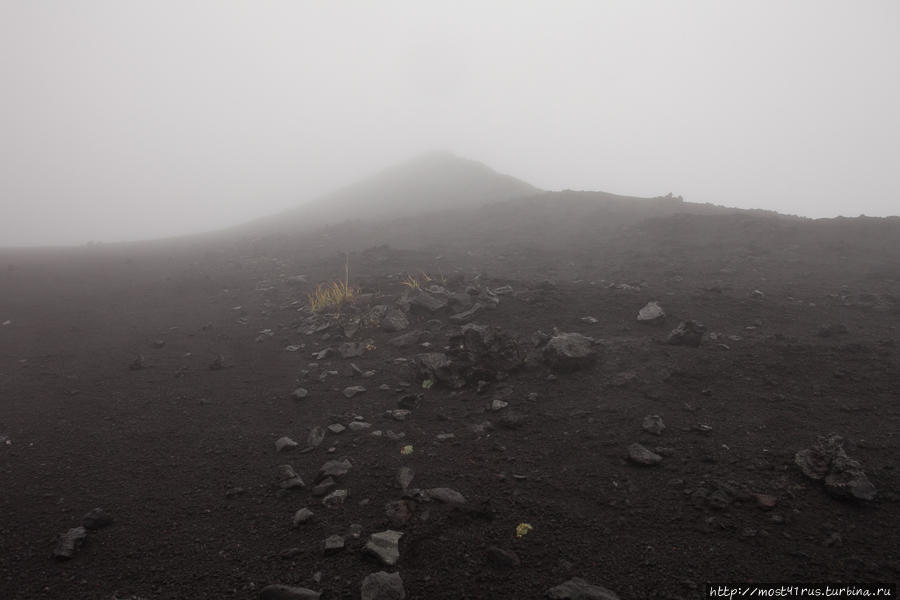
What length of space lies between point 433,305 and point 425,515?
5.00 meters

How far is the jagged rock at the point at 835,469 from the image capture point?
3.38 meters

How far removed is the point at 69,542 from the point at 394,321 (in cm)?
516

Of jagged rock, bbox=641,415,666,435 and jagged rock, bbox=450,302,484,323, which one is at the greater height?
jagged rock, bbox=450,302,484,323

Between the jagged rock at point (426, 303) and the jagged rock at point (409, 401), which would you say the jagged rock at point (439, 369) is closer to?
the jagged rock at point (409, 401)

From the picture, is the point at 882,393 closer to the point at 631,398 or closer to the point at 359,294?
the point at 631,398

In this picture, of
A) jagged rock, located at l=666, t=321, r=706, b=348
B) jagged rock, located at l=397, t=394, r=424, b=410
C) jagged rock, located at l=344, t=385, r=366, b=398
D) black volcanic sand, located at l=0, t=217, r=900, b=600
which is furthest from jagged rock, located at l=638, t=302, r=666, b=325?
jagged rock, located at l=344, t=385, r=366, b=398

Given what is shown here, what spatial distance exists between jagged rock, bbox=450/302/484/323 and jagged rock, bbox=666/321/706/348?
3.07 m

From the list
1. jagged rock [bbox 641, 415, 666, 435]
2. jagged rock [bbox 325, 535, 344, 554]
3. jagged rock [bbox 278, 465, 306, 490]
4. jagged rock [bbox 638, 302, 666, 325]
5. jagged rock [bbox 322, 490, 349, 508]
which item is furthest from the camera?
jagged rock [bbox 638, 302, 666, 325]

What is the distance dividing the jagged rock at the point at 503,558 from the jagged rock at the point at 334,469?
166 cm

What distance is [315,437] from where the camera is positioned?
4887 mm

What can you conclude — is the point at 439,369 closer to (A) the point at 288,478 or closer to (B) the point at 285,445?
(B) the point at 285,445

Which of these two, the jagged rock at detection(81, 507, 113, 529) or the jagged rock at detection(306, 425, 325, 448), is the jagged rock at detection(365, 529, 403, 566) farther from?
the jagged rock at detection(81, 507, 113, 529)

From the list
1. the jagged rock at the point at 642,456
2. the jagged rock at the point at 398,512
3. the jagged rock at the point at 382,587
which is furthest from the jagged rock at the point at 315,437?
the jagged rock at the point at 642,456

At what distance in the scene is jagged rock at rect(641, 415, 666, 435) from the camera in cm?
442
